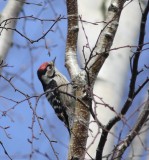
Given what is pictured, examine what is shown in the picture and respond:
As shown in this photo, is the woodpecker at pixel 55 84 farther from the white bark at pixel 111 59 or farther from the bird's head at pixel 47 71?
the white bark at pixel 111 59

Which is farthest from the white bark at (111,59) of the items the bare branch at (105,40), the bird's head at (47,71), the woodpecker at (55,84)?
the bird's head at (47,71)

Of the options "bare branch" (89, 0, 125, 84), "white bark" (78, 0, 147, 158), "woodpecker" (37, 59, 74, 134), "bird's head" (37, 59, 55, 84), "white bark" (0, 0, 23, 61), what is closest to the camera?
"bare branch" (89, 0, 125, 84)

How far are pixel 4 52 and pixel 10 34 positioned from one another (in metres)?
0.22

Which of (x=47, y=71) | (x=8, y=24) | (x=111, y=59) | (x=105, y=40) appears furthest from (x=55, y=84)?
(x=105, y=40)

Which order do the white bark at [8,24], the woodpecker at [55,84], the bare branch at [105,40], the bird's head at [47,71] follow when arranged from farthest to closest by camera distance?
the bird's head at [47,71]
the woodpecker at [55,84]
the white bark at [8,24]
the bare branch at [105,40]

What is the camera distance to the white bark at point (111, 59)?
9.96ft

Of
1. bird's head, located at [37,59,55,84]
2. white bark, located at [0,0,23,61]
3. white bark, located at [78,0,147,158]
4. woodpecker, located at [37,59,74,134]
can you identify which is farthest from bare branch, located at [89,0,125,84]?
bird's head, located at [37,59,55,84]

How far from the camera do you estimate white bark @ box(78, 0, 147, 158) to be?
3035 millimetres

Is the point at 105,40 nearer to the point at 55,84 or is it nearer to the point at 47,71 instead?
the point at 55,84

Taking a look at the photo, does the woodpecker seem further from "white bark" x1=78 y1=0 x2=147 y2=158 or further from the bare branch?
the bare branch

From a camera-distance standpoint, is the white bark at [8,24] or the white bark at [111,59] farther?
the white bark at [8,24]

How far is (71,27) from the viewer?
2865mm

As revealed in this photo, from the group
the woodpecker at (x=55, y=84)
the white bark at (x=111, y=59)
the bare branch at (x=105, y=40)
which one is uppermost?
the woodpecker at (x=55, y=84)

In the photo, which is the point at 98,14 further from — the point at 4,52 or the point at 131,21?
the point at 4,52
